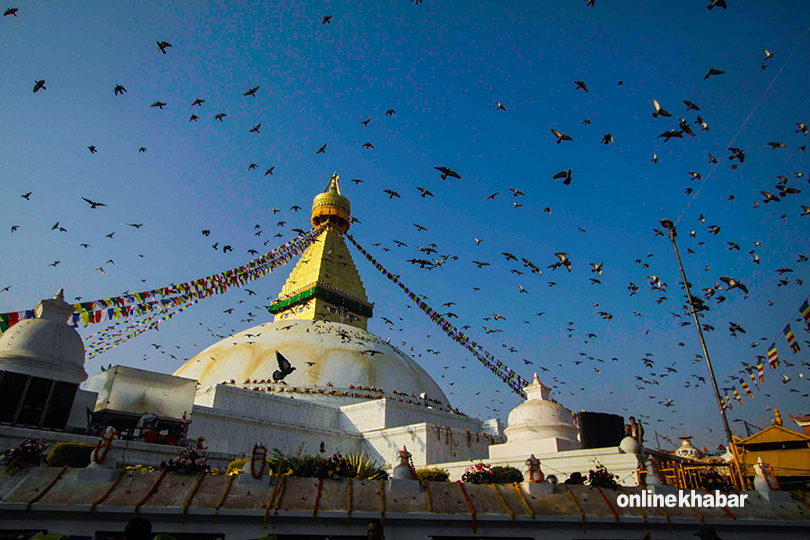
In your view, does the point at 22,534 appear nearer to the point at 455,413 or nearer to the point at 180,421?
the point at 180,421

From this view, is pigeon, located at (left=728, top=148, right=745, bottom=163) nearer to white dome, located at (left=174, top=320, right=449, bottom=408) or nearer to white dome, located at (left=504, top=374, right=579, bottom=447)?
white dome, located at (left=504, top=374, right=579, bottom=447)

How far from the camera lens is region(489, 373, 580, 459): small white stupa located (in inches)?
605

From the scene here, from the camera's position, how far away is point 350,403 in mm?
23125

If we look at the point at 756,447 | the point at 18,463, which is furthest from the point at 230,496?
the point at 756,447

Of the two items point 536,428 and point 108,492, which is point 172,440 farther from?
point 536,428

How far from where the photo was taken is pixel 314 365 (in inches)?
970

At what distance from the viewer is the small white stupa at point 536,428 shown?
50.4 ft

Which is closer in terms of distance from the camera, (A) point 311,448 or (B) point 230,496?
(B) point 230,496

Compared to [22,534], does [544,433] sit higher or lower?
higher

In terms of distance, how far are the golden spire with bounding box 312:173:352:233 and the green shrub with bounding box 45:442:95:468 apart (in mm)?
31522

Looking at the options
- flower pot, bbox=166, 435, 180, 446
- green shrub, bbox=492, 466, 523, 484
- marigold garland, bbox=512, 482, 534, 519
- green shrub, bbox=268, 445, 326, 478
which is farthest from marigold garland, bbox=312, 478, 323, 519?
flower pot, bbox=166, 435, 180, 446

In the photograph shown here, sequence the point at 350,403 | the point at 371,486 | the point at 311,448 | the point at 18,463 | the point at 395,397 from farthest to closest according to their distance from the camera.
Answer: the point at 395,397, the point at 350,403, the point at 311,448, the point at 371,486, the point at 18,463

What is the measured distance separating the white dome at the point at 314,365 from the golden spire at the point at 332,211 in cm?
1331

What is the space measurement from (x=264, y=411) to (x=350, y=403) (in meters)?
4.52
